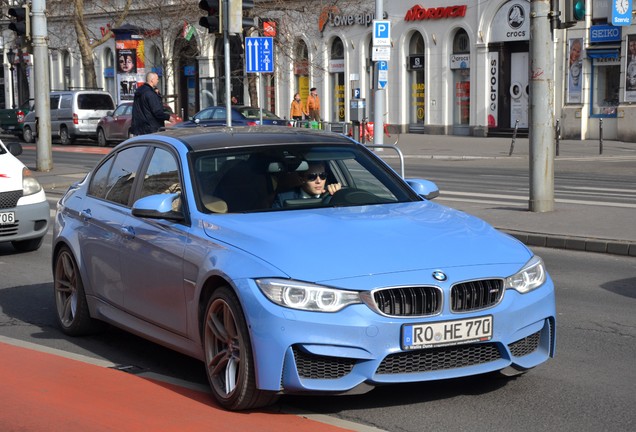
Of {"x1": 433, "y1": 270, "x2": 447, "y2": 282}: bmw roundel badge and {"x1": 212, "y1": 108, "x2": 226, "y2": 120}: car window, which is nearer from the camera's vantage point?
{"x1": 433, "y1": 270, "x2": 447, "y2": 282}: bmw roundel badge

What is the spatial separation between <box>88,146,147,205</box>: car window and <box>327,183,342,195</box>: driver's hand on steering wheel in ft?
4.43

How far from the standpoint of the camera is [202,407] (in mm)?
5844

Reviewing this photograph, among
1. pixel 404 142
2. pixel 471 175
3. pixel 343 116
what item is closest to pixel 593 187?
pixel 471 175

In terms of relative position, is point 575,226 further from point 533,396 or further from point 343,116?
point 343,116

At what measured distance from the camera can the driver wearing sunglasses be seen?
6.73m

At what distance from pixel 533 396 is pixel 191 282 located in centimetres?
196

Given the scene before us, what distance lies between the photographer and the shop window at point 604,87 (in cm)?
3666

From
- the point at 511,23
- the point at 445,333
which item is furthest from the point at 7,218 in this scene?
the point at 511,23

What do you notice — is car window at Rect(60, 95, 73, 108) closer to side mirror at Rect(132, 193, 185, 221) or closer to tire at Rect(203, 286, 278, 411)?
side mirror at Rect(132, 193, 185, 221)

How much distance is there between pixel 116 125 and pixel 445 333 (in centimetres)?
3268

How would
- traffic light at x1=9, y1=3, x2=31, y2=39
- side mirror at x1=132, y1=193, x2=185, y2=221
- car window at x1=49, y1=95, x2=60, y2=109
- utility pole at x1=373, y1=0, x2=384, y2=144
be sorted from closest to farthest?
1. side mirror at x1=132, y1=193, x2=185, y2=221
2. traffic light at x1=9, y1=3, x2=31, y2=39
3. utility pole at x1=373, y1=0, x2=384, y2=144
4. car window at x1=49, y1=95, x2=60, y2=109

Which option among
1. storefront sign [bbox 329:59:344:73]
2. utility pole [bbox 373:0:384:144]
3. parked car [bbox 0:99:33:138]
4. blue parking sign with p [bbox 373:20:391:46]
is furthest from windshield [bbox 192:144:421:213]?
storefront sign [bbox 329:59:344:73]

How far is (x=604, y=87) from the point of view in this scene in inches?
1457

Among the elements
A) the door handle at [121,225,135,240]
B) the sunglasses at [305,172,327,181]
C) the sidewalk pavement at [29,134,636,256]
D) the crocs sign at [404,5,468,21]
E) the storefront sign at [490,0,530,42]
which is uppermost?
the crocs sign at [404,5,468,21]
